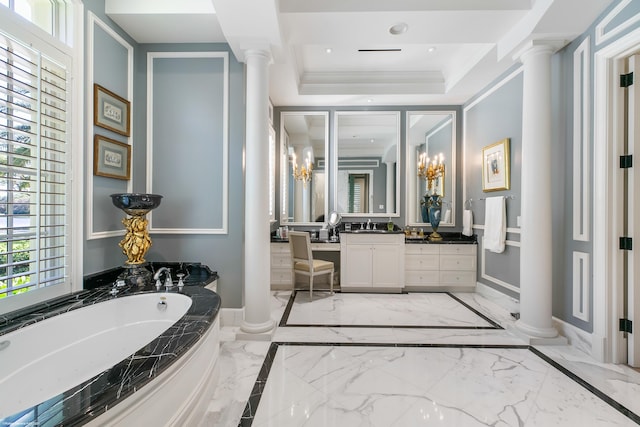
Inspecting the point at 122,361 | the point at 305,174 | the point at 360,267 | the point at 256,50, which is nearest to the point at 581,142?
the point at 360,267

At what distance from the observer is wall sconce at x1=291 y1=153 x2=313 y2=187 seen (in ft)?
14.9

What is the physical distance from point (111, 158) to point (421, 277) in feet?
12.9

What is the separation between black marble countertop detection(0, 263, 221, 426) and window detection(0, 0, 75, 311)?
16 cm

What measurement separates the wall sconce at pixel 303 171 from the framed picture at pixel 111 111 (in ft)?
7.67

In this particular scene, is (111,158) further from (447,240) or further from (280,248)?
(447,240)

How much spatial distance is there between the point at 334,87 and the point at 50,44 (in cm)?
300

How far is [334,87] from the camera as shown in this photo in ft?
13.1

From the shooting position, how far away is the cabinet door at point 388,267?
3.91m

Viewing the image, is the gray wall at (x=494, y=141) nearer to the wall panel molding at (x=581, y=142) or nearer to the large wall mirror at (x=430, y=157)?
the large wall mirror at (x=430, y=157)

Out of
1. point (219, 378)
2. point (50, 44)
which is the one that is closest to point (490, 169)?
point (219, 378)

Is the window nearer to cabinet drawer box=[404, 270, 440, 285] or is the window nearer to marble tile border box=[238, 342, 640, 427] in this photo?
marble tile border box=[238, 342, 640, 427]

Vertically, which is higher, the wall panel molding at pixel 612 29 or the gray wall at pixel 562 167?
the wall panel molding at pixel 612 29

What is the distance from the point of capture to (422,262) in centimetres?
399

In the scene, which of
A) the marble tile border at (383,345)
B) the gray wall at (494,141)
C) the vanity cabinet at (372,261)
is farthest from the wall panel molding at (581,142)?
the vanity cabinet at (372,261)
